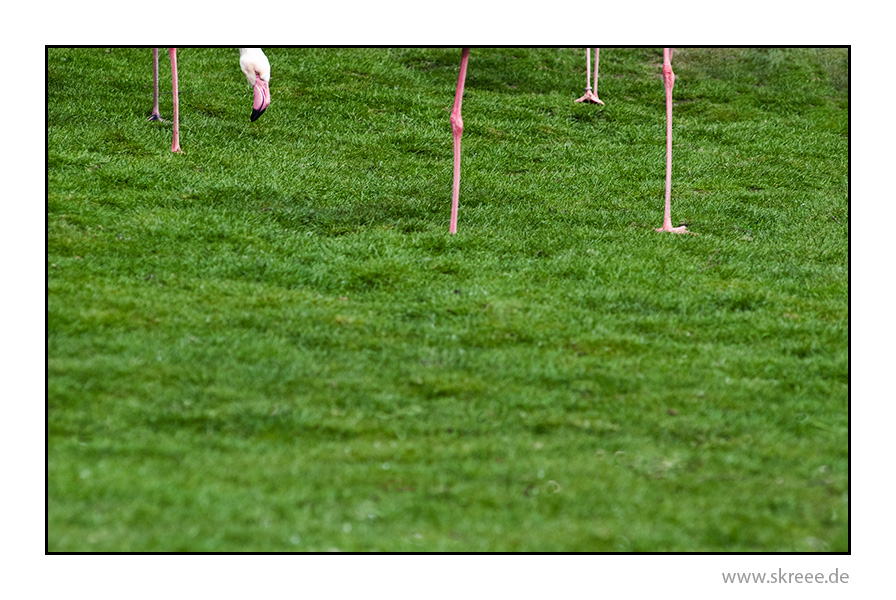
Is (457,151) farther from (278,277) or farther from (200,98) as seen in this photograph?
(200,98)

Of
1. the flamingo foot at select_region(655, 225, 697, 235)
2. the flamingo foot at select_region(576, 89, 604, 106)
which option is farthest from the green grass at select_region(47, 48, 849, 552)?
the flamingo foot at select_region(576, 89, 604, 106)

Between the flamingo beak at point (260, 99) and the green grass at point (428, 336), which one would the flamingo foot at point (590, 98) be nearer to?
the green grass at point (428, 336)

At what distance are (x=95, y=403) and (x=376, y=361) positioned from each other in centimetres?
165

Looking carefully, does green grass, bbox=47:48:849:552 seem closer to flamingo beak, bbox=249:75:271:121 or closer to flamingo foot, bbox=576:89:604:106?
flamingo beak, bbox=249:75:271:121

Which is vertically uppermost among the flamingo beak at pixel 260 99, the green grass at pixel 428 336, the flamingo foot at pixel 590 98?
the flamingo foot at pixel 590 98

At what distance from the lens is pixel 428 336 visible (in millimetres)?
5984

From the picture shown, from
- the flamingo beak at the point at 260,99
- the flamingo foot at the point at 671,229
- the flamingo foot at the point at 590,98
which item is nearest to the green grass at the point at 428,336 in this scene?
the flamingo foot at the point at 671,229

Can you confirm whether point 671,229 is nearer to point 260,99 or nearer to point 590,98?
point 260,99

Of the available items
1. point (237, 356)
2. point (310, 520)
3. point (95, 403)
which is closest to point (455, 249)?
point (237, 356)

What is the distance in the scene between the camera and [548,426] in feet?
16.3

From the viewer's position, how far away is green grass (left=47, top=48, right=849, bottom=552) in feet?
13.4

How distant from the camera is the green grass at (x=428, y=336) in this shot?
4074 millimetres

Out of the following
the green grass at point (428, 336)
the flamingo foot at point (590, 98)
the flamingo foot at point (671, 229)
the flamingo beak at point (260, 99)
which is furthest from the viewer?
the flamingo foot at point (590, 98)

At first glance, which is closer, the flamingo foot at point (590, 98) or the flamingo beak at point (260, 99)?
the flamingo beak at point (260, 99)
